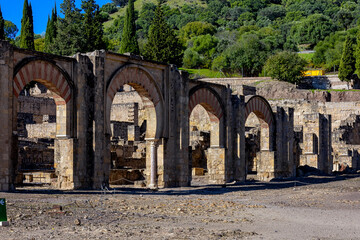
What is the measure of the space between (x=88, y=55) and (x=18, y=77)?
84.3 inches

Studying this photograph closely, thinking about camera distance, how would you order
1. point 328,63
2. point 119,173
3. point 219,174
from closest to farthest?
point 119,173 → point 219,174 → point 328,63

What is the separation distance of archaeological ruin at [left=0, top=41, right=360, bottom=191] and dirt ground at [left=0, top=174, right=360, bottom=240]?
4.37ft

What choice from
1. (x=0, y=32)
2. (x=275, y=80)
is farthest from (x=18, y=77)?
(x=275, y=80)

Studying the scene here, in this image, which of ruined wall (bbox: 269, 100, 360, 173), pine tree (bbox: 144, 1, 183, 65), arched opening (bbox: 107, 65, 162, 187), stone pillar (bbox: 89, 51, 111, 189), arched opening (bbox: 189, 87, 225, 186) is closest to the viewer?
stone pillar (bbox: 89, 51, 111, 189)

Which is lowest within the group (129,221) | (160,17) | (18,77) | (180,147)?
(129,221)

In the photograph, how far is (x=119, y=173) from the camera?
16.5 meters

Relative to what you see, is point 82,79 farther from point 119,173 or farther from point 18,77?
point 119,173

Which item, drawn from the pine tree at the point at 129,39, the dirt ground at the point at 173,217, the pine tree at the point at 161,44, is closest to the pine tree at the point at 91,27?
the pine tree at the point at 161,44

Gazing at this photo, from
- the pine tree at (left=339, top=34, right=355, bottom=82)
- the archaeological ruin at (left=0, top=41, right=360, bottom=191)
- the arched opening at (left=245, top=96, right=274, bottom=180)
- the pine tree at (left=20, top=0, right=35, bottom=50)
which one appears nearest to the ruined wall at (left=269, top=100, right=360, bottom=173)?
the archaeological ruin at (left=0, top=41, right=360, bottom=191)

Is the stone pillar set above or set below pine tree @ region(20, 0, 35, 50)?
below

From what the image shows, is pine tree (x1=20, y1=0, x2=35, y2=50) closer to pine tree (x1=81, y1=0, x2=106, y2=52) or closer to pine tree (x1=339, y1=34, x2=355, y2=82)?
pine tree (x1=81, y1=0, x2=106, y2=52)

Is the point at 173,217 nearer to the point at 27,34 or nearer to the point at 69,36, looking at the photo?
the point at 69,36

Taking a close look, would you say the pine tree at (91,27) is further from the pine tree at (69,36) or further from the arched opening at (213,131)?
the arched opening at (213,131)

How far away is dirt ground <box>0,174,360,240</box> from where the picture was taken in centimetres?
697
